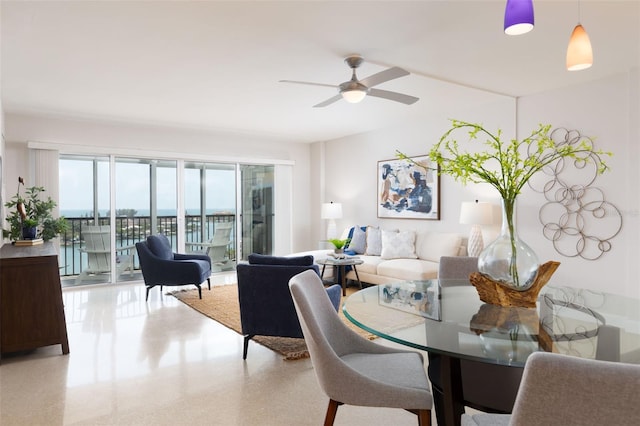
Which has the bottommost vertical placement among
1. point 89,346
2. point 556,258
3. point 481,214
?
point 89,346

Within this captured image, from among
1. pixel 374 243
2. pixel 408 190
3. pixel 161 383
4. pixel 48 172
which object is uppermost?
pixel 48 172

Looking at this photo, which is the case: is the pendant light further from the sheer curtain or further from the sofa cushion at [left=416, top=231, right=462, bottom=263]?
the sheer curtain

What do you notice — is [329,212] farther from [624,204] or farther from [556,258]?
[624,204]

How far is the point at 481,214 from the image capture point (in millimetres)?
4805

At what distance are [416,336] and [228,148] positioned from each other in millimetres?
6124

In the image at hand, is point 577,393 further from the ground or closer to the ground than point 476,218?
closer to the ground

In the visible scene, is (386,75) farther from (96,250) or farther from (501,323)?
(96,250)

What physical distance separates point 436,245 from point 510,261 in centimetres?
367

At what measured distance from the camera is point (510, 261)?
1.95 metres

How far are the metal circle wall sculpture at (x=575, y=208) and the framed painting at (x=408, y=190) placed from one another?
1.49m

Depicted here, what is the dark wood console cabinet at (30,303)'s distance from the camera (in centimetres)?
325

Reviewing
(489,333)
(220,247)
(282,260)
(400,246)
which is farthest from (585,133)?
(220,247)

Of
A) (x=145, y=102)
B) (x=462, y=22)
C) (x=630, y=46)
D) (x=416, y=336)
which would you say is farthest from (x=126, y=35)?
(x=630, y=46)

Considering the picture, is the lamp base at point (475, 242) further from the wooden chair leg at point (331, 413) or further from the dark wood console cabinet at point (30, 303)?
the dark wood console cabinet at point (30, 303)
